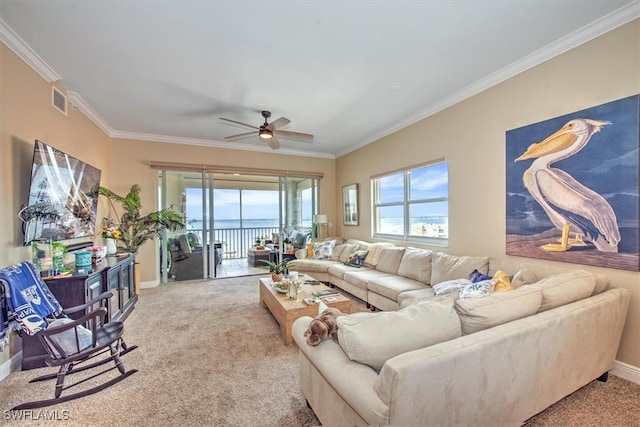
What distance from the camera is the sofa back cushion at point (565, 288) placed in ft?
5.66

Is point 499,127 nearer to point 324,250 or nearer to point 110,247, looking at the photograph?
point 324,250

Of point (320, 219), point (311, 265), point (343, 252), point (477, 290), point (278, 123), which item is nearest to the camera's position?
point (477, 290)

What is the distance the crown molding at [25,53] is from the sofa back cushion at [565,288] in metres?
4.42

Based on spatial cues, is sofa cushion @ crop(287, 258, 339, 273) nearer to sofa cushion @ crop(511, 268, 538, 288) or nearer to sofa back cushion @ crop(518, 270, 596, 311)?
sofa cushion @ crop(511, 268, 538, 288)

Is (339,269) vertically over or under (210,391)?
over

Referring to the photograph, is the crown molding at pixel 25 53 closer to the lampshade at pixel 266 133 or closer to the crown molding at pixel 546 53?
the lampshade at pixel 266 133

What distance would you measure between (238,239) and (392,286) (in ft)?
19.6

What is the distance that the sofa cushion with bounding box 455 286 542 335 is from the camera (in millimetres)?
1430

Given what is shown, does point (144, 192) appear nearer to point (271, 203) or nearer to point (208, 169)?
point (208, 169)

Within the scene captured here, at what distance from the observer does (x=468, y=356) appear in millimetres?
1234

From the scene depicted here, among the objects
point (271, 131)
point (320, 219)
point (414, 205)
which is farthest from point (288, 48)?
point (320, 219)

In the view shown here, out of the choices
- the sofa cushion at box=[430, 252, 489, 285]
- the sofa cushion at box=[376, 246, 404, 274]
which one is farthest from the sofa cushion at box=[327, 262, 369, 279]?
the sofa cushion at box=[430, 252, 489, 285]

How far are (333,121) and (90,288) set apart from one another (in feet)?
12.3

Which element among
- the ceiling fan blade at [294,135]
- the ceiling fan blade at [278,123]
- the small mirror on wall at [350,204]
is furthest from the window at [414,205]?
the ceiling fan blade at [278,123]
